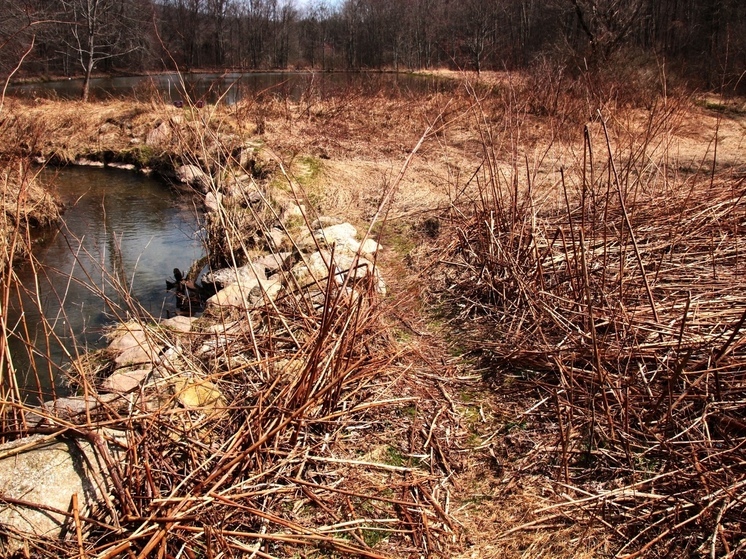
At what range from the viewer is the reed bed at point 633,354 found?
201 centimetres

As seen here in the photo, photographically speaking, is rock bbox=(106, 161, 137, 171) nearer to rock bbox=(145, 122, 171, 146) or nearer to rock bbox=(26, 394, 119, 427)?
rock bbox=(145, 122, 171, 146)

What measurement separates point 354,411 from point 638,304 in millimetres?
1669

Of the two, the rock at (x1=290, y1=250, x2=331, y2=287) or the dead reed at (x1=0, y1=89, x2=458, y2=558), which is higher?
the rock at (x1=290, y1=250, x2=331, y2=287)

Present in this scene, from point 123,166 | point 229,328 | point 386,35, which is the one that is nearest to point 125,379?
point 229,328

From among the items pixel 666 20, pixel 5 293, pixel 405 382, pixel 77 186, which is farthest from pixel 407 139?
pixel 666 20

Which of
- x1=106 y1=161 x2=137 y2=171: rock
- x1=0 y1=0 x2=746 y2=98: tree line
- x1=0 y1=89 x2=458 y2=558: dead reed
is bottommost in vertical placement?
x1=0 y1=89 x2=458 y2=558: dead reed

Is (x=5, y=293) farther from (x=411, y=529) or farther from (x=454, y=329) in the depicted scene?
(x=454, y=329)

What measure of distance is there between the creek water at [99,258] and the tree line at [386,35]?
6.97ft

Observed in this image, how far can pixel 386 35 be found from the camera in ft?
171

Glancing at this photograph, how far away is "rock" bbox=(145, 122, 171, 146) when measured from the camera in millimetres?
12308

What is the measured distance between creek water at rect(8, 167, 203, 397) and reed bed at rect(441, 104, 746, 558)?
79.5 inches

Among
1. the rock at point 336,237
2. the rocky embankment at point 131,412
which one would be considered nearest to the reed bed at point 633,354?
the rocky embankment at point 131,412

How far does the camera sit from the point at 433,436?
8.34ft

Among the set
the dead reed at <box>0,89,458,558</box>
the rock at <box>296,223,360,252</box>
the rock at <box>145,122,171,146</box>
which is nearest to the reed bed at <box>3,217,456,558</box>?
the dead reed at <box>0,89,458,558</box>
